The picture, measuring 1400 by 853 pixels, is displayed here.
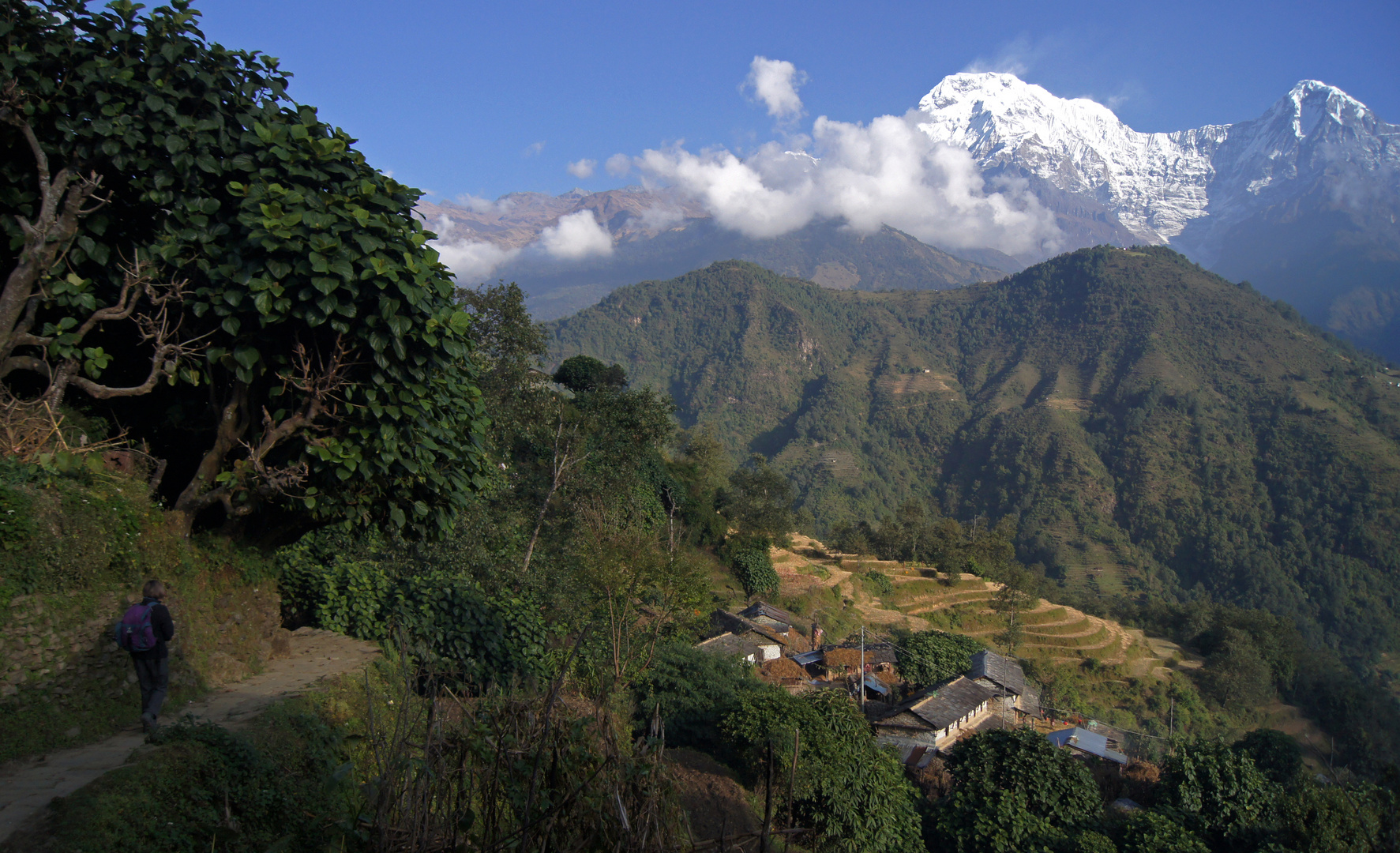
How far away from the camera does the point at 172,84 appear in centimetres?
645

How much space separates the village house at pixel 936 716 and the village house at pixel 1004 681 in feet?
6.79

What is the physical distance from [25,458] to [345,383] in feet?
7.96

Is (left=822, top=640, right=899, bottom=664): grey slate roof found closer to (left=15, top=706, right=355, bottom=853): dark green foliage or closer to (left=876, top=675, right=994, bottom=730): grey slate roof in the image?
(left=876, top=675, right=994, bottom=730): grey slate roof

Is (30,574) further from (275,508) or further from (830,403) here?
(830,403)

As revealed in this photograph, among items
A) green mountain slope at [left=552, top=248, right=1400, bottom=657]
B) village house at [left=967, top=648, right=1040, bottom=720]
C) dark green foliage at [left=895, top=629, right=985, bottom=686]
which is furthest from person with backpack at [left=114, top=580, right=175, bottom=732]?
green mountain slope at [left=552, top=248, right=1400, bottom=657]

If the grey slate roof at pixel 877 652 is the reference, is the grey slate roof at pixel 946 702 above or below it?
above

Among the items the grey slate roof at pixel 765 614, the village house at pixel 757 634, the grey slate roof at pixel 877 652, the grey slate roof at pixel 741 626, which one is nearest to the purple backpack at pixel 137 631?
the village house at pixel 757 634

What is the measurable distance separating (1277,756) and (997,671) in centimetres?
1131

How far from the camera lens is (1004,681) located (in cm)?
3384

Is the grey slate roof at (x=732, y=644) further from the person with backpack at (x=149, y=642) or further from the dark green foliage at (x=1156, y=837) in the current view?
the person with backpack at (x=149, y=642)

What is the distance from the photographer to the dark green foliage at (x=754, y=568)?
41.2m

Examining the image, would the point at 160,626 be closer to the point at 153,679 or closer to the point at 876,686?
the point at 153,679

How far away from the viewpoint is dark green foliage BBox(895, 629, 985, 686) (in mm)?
32500

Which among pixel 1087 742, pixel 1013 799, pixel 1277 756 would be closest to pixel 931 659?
pixel 1087 742
